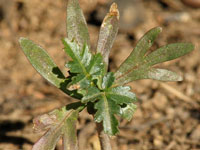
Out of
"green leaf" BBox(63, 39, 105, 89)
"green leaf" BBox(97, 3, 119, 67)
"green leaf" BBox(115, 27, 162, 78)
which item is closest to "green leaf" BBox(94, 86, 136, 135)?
"green leaf" BBox(63, 39, 105, 89)

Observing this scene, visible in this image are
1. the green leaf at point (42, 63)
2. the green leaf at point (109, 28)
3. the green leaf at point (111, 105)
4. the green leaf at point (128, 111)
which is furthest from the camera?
the green leaf at point (109, 28)

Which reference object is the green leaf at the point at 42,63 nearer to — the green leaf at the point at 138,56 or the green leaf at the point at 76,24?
the green leaf at the point at 76,24

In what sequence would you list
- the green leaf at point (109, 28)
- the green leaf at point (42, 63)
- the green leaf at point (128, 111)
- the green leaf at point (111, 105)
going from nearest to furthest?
the green leaf at point (111, 105) → the green leaf at point (128, 111) → the green leaf at point (42, 63) → the green leaf at point (109, 28)

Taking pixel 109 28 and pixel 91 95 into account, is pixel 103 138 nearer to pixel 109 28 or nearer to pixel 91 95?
pixel 91 95

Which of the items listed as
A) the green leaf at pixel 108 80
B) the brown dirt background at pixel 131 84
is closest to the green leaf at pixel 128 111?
the green leaf at pixel 108 80

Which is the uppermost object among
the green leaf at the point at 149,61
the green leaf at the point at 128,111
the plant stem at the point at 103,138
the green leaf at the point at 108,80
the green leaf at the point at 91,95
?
the green leaf at the point at 149,61

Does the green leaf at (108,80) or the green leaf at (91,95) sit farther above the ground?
the green leaf at (108,80)

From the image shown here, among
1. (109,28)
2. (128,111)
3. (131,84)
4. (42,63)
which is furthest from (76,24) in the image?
(131,84)

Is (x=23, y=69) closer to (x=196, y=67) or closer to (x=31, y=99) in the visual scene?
(x=31, y=99)

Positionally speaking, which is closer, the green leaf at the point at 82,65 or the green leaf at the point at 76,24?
the green leaf at the point at 82,65
